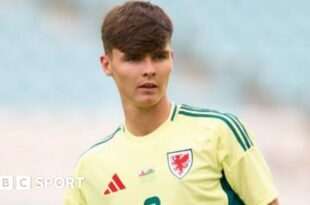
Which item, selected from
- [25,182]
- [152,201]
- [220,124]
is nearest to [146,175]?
[152,201]

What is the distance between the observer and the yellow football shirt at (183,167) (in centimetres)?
165

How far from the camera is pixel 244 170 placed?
5.41 feet

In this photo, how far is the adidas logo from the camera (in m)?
1.74

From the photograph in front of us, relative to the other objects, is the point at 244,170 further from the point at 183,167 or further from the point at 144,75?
the point at 144,75

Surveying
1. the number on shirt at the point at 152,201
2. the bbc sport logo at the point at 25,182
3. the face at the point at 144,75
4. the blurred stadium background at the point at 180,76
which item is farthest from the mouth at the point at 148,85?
the blurred stadium background at the point at 180,76

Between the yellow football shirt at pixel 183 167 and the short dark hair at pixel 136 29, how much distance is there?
0.18 m

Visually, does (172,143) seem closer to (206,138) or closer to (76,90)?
(206,138)

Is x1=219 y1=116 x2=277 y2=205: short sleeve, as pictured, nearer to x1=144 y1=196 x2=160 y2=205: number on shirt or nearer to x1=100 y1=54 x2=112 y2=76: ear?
x1=144 y1=196 x2=160 y2=205: number on shirt

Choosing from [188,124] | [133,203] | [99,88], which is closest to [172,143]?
[188,124]

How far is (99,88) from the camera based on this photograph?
10.9 feet

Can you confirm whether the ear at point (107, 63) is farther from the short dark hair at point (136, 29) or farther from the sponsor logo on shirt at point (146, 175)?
the sponsor logo on shirt at point (146, 175)

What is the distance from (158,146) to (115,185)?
5.2 inches

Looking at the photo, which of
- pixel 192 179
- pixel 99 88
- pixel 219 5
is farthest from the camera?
pixel 219 5

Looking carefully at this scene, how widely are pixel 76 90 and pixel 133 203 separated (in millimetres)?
1730
